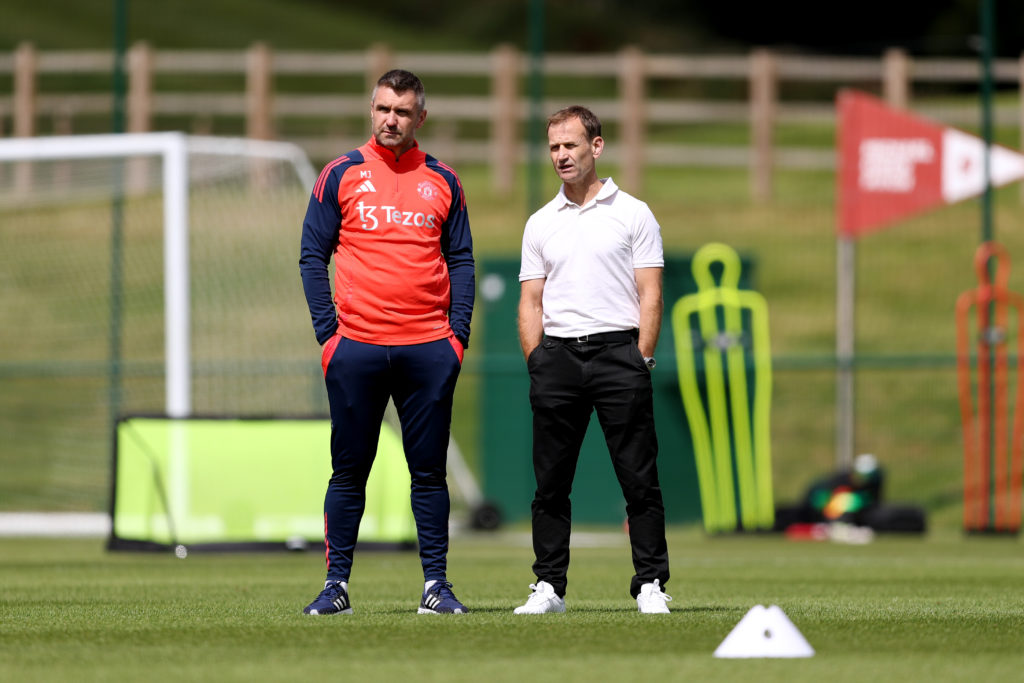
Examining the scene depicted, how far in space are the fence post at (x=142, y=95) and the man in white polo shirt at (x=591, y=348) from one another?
13.6 meters

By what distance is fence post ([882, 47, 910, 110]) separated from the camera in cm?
1697

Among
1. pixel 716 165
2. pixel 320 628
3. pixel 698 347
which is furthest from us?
pixel 716 165

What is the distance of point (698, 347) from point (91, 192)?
5.13m

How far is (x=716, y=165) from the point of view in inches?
952

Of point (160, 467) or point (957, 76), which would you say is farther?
point (957, 76)

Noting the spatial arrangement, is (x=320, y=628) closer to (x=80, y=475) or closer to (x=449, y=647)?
(x=449, y=647)

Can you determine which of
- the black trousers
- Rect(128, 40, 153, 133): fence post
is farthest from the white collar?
Rect(128, 40, 153, 133): fence post

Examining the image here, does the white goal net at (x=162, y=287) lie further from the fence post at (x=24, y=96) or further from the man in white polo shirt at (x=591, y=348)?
the man in white polo shirt at (x=591, y=348)

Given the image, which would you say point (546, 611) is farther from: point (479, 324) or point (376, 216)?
point (479, 324)

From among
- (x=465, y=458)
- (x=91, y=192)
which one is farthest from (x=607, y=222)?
(x=465, y=458)

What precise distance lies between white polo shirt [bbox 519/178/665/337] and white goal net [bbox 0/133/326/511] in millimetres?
5874

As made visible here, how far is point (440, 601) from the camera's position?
6.57m

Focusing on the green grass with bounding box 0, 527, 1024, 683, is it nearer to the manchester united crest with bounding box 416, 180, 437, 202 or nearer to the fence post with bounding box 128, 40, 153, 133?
the manchester united crest with bounding box 416, 180, 437, 202

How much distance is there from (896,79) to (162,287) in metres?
7.15
